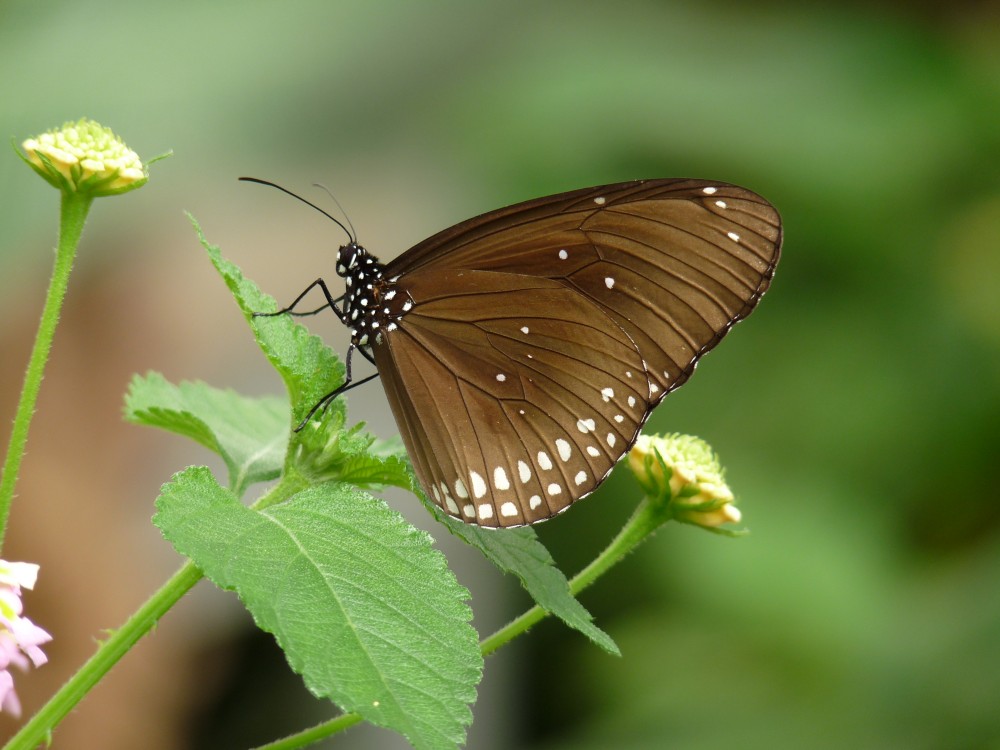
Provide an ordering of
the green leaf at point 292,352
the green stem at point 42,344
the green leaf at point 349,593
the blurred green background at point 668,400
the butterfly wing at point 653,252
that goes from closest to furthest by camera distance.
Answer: the green leaf at point 349,593
the green stem at point 42,344
the green leaf at point 292,352
the butterfly wing at point 653,252
the blurred green background at point 668,400

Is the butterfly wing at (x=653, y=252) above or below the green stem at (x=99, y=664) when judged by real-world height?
above

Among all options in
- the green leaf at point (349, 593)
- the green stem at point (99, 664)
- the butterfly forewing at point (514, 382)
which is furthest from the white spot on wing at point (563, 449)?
the green stem at point (99, 664)

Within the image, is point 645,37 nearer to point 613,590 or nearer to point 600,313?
point 613,590

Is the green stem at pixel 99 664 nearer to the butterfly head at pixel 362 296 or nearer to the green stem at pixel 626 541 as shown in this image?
the green stem at pixel 626 541

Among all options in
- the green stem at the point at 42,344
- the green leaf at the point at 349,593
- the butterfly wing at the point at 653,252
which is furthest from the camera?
the butterfly wing at the point at 653,252

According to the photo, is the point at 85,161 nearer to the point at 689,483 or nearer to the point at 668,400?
the point at 689,483

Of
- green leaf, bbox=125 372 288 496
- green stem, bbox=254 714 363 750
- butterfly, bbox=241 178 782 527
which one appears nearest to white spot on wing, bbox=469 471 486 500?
butterfly, bbox=241 178 782 527

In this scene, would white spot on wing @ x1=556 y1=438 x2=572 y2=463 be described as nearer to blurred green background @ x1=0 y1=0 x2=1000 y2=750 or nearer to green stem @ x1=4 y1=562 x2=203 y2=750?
green stem @ x1=4 y1=562 x2=203 y2=750

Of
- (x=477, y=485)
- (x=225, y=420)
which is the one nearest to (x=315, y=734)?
(x=477, y=485)
